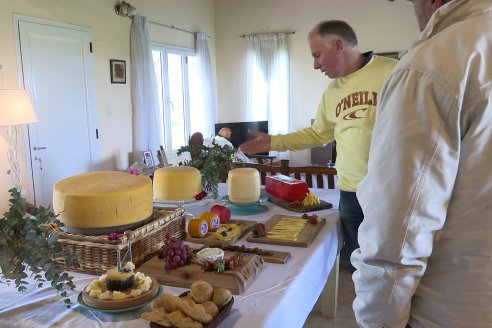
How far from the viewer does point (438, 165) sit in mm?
773

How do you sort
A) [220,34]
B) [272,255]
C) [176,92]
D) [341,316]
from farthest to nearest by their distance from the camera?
[220,34] < [176,92] < [341,316] < [272,255]

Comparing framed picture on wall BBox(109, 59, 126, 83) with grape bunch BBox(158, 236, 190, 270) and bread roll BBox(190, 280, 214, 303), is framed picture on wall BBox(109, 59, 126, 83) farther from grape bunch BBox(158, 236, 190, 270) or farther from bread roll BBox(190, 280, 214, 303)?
bread roll BBox(190, 280, 214, 303)

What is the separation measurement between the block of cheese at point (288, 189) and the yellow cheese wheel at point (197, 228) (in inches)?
22.1

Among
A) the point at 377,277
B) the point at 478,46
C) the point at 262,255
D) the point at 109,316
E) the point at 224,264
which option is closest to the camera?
the point at 478,46

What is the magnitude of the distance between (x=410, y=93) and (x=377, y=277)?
37cm

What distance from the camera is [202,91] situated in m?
6.25

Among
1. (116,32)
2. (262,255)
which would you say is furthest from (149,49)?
(262,255)

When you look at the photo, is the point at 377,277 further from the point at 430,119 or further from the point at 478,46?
the point at 478,46

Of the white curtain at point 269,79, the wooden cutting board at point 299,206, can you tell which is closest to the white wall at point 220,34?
the white curtain at point 269,79

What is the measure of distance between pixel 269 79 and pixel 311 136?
4.19 metres

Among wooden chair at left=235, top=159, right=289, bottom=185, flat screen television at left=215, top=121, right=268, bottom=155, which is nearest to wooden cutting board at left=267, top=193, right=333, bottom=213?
wooden chair at left=235, top=159, right=289, bottom=185

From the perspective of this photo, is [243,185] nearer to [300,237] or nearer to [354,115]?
[300,237]

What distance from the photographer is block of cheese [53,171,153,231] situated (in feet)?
4.08

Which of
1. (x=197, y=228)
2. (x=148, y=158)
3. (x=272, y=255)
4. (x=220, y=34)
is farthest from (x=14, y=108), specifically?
(x=220, y=34)
